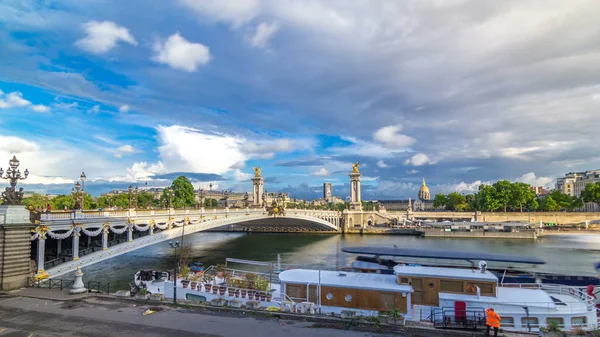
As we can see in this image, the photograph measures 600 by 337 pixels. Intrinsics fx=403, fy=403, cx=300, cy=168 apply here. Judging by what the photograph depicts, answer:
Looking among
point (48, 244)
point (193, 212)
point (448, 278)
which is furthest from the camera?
point (193, 212)

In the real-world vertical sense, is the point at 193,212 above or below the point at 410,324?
above

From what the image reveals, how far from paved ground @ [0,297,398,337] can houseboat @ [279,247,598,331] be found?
422cm

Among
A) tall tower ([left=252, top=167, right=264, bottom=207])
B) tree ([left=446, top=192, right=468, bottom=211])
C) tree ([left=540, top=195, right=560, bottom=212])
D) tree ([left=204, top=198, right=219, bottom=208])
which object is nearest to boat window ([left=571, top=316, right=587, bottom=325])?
tall tower ([left=252, top=167, right=264, bottom=207])

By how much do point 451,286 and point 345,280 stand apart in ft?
14.3

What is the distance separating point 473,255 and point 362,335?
1247 cm

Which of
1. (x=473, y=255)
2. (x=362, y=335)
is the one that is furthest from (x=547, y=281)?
(x=362, y=335)

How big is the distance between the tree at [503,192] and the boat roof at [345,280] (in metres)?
99.5

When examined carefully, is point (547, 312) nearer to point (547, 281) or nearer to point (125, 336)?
point (547, 281)

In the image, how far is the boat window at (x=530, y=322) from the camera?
15461mm

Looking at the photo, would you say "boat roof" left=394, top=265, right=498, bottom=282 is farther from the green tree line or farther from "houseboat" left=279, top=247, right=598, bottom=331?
the green tree line

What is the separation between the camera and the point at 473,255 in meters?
21.6

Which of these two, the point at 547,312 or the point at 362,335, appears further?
the point at 547,312

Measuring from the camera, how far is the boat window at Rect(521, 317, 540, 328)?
50.7 feet

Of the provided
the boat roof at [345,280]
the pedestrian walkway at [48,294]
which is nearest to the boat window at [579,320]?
the boat roof at [345,280]
